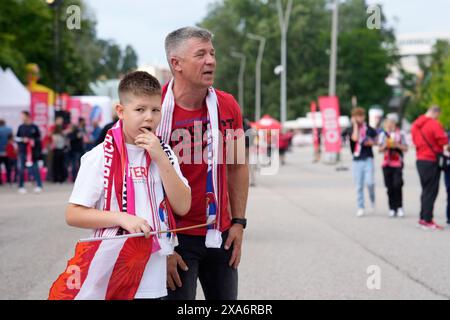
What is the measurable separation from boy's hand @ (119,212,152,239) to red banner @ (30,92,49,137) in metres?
22.2

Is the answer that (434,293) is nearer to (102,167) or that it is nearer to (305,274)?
(305,274)

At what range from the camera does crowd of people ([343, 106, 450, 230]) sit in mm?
12602

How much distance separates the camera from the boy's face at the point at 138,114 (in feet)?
10.6

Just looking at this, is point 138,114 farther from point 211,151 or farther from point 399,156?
point 399,156

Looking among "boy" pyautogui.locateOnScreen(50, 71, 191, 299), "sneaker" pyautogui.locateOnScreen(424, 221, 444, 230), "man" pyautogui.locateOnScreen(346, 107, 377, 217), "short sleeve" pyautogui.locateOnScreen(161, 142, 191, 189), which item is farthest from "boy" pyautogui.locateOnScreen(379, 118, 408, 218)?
"boy" pyautogui.locateOnScreen(50, 71, 191, 299)

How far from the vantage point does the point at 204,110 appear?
3.79m

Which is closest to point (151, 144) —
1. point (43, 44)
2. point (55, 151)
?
point (55, 151)

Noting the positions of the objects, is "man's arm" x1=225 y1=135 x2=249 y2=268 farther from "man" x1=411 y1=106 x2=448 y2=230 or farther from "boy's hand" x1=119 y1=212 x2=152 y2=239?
"man" x1=411 y1=106 x2=448 y2=230

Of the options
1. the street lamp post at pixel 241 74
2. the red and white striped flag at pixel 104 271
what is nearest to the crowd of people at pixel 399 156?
the red and white striped flag at pixel 104 271

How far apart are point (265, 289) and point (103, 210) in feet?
13.6

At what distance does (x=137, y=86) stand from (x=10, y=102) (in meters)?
22.7

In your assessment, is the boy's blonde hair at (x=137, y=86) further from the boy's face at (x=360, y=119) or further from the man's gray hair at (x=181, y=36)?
→ the boy's face at (x=360, y=119)
